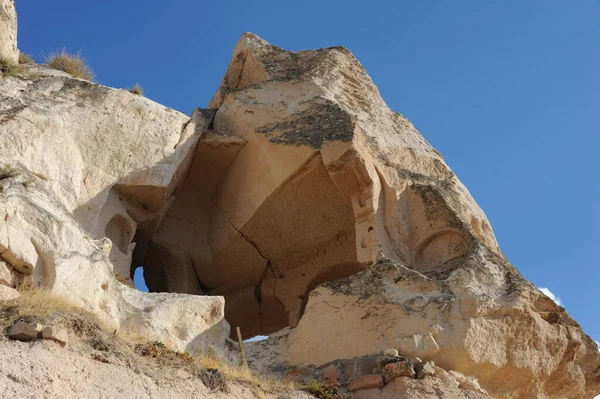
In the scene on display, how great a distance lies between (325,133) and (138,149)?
248cm

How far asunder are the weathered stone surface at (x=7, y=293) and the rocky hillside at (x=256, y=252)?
28mm

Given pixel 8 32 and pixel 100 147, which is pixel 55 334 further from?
pixel 8 32

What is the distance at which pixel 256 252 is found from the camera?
13.4 meters

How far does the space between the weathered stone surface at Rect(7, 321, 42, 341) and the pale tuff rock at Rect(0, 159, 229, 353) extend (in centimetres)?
141

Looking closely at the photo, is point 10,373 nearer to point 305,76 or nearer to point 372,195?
point 372,195

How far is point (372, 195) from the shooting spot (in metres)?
11.9

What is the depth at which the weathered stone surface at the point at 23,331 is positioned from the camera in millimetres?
6977

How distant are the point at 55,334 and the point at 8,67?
18.8 ft

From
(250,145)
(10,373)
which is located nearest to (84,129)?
(250,145)

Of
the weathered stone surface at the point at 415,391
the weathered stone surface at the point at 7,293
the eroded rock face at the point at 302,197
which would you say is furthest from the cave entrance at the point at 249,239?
the weathered stone surface at the point at 7,293

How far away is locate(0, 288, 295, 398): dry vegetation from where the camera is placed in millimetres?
7426

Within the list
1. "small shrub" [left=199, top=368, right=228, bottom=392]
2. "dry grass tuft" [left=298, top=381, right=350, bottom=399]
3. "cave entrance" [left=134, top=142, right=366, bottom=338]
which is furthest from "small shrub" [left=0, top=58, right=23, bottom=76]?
"dry grass tuft" [left=298, top=381, right=350, bottom=399]

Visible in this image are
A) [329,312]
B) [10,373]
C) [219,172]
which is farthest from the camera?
[219,172]

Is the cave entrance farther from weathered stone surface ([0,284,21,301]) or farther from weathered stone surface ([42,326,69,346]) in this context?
weathered stone surface ([42,326,69,346])
